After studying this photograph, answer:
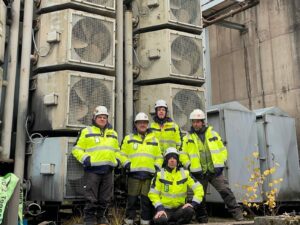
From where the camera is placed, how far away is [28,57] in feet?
23.2

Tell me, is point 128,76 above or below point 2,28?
below

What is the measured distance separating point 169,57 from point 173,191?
9.59ft

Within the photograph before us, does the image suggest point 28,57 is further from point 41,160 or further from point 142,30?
point 142,30

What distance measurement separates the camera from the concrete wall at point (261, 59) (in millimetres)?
10812

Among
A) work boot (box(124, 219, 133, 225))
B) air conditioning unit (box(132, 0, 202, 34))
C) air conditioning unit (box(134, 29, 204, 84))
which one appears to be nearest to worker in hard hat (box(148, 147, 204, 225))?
work boot (box(124, 219, 133, 225))

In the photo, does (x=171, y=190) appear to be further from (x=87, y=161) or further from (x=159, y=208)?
(x=87, y=161)

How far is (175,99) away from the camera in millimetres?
7871

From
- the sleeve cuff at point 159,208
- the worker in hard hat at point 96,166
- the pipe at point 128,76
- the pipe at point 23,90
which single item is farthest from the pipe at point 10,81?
the sleeve cuff at point 159,208

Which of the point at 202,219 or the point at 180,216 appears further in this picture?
the point at 202,219

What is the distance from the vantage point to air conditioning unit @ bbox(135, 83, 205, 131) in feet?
25.7

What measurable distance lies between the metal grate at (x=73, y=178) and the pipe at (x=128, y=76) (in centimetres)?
140

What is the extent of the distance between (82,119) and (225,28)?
7651 mm

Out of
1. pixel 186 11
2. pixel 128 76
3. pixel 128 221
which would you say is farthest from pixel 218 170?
pixel 186 11

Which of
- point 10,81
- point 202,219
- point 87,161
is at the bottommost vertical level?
point 202,219
